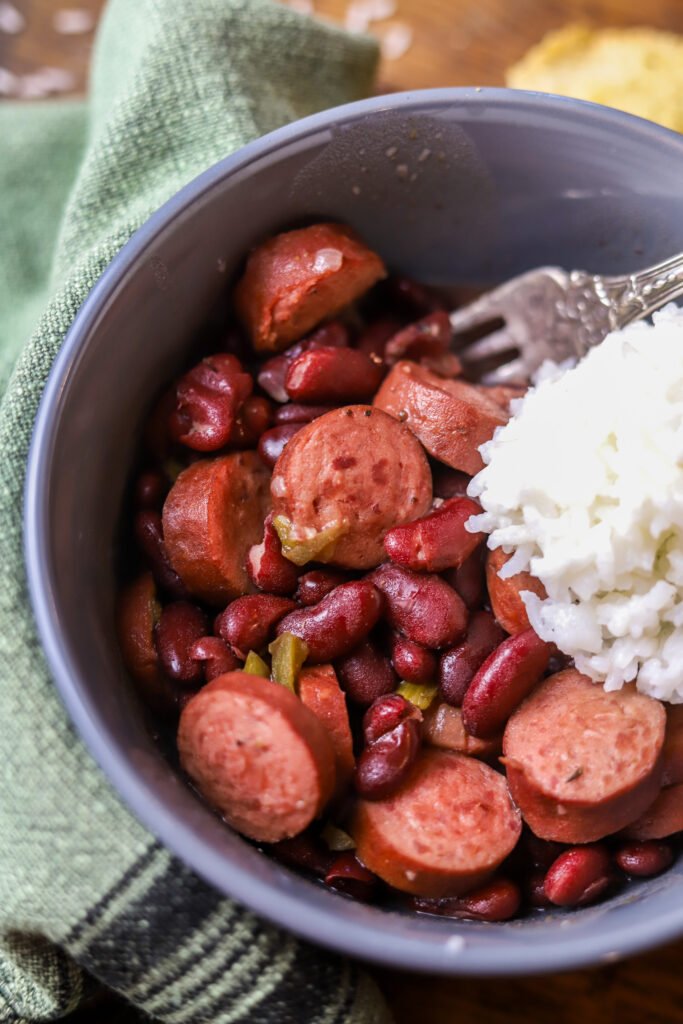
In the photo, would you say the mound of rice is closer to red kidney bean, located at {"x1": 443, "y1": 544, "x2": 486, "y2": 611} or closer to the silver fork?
red kidney bean, located at {"x1": 443, "y1": 544, "x2": 486, "y2": 611}

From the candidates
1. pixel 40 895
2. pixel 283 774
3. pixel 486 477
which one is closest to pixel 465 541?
pixel 486 477

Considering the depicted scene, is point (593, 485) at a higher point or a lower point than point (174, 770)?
higher

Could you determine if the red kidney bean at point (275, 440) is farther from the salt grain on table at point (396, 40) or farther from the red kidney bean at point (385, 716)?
the salt grain on table at point (396, 40)

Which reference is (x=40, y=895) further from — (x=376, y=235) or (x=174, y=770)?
(x=376, y=235)

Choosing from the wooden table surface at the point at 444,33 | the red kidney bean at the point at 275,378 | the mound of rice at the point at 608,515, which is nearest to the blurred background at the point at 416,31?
the wooden table surface at the point at 444,33

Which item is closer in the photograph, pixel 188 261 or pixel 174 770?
pixel 174 770

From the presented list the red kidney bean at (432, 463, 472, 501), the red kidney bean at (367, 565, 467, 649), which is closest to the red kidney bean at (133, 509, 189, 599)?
the red kidney bean at (367, 565, 467, 649)

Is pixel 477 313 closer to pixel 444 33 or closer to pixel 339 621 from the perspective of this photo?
pixel 339 621

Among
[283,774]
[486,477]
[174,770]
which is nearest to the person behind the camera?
[283,774]
